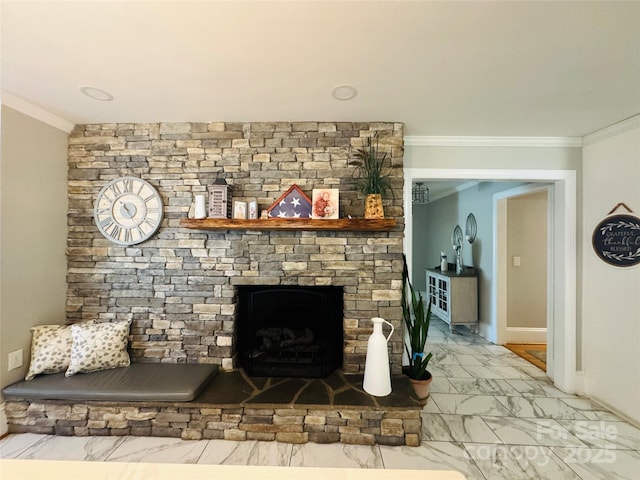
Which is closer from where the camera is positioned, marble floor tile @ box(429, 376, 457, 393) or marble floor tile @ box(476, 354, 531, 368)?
marble floor tile @ box(429, 376, 457, 393)

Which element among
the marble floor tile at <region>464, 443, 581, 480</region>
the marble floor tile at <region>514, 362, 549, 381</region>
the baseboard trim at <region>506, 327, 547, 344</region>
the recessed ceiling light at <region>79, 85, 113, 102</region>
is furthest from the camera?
the baseboard trim at <region>506, 327, 547, 344</region>

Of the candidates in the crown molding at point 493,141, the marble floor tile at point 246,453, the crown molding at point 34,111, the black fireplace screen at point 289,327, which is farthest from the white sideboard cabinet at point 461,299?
the crown molding at point 34,111

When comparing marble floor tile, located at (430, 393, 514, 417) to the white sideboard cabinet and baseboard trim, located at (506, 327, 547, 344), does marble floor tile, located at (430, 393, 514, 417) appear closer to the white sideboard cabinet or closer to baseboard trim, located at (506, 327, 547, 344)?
the white sideboard cabinet

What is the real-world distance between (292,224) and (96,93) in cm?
156

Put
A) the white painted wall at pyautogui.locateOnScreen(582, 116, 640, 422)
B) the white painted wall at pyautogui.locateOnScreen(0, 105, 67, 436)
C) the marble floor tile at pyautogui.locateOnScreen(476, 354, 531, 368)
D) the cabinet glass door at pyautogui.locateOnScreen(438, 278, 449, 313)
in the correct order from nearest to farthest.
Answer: the white painted wall at pyautogui.locateOnScreen(0, 105, 67, 436) → the white painted wall at pyautogui.locateOnScreen(582, 116, 640, 422) → the marble floor tile at pyautogui.locateOnScreen(476, 354, 531, 368) → the cabinet glass door at pyautogui.locateOnScreen(438, 278, 449, 313)

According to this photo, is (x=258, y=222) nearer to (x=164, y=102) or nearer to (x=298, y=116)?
(x=298, y=116)

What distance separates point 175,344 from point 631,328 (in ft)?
12.0

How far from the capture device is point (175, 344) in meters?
2.22

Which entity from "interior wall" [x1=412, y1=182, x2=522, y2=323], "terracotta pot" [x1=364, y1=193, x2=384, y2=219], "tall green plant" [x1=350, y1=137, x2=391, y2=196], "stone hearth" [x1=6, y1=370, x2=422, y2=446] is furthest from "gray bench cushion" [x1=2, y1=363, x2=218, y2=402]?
"interior wall" [x1=412, y1=182, x2=522, y2=323]

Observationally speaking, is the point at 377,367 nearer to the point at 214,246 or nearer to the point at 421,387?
the point at 421,387

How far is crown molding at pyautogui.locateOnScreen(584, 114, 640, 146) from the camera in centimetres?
204

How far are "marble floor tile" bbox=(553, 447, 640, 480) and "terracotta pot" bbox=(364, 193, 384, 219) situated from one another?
Result: 197 cm

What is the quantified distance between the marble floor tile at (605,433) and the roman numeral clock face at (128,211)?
141 inches

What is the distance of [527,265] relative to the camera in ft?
12.3
